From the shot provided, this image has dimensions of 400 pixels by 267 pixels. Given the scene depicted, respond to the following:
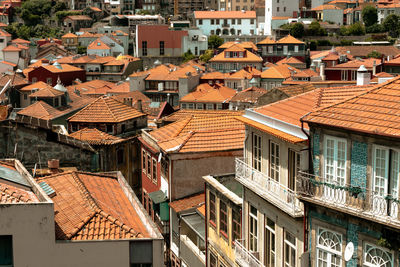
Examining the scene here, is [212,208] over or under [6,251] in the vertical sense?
under

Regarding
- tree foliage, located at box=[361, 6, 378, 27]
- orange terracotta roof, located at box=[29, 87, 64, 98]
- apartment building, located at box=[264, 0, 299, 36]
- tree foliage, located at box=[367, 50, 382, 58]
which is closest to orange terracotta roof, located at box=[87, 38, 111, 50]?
apartment building, located at box=[264, 0, 299, 36]

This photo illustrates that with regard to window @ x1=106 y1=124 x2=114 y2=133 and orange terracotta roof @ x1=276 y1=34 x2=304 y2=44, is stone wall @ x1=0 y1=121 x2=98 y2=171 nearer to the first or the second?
window @ x1=106 y1=124 x2=114 y2=133

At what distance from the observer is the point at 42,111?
43.4 metres

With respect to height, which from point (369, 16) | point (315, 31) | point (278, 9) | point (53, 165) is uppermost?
point (278, 9)

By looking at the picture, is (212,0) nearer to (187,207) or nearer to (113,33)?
(113,33)

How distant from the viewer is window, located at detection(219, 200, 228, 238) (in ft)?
68.0

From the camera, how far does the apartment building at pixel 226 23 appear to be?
125438 mm

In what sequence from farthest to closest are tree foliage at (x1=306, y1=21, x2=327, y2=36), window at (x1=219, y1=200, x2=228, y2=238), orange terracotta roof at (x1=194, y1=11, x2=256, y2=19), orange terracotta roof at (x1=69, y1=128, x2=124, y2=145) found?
orange terracotta roof at (x1=194, y1=11, x2=256, y2=19) < tree foliage at (x1=306, y1=21, x2=327, y2=36) < orange terracotta roof at (x1=69, y1=128, x2=124, y2=145) < window at (x1=219, y1=200, x2=228, y2=238)

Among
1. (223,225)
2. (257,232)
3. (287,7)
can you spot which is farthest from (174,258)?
(287,7)

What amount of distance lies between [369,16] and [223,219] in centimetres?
10616

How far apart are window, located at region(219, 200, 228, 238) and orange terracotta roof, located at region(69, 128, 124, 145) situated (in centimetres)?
1383

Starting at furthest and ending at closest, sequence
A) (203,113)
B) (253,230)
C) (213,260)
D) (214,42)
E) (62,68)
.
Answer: (214,42) < (62,68) < (203,113) < (213,260) < (253,230)

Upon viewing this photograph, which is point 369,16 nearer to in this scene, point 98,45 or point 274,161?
point 98,45

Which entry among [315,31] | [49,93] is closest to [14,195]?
[49,93]
